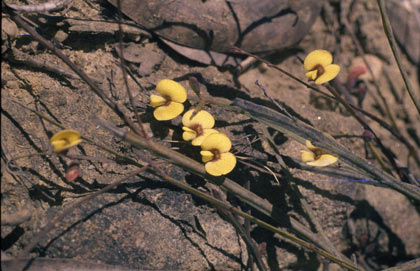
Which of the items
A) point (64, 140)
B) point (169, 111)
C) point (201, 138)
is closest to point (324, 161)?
point (201, 138)

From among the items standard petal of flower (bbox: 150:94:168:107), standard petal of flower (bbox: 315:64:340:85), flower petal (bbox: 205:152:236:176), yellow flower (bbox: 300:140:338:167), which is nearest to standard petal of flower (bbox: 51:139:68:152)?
standard petal of flower (bbox: 150:94:168:107)

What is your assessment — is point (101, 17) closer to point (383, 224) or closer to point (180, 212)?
point (180, 212)

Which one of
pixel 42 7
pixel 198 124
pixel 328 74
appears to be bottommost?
pixel 198 124

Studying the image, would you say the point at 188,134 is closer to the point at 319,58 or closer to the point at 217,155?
the point at 217,155

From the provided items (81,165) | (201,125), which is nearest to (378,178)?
(201,125)

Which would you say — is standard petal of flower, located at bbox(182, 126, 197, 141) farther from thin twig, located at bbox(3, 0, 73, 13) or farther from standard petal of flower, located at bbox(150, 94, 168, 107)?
A: thin twig, located at bbox(3, 0, 73, 13)

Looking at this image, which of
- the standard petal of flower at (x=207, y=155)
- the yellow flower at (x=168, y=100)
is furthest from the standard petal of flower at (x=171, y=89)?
the standard petal of flower at (x=207, y=155)
